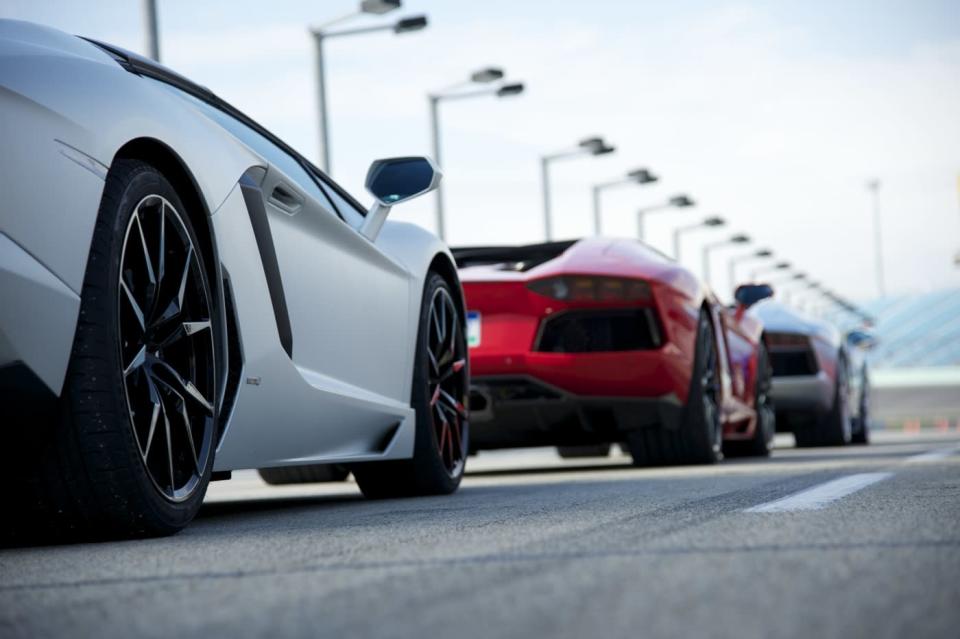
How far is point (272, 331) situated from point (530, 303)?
352 cm

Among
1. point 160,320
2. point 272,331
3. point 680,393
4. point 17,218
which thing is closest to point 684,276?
point 680,393

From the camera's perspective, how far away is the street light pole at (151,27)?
1401 centimetres

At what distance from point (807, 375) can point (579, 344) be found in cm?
616

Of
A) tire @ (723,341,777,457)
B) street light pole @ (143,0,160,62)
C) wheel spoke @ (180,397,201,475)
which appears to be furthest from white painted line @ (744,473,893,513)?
street light pole @ (143,0,160,62)

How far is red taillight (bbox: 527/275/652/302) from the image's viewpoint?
7895 millimetres

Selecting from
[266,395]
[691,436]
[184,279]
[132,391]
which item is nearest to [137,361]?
[132,391]

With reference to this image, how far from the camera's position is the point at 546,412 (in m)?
8.05

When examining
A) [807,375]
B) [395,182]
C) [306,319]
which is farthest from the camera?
[807,375]

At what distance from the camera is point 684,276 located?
27.9 feet

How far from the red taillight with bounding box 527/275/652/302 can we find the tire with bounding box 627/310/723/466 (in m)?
0.80

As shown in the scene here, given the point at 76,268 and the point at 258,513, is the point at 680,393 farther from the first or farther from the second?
the point at 76,268

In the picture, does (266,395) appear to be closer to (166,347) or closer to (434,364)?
(166,347)

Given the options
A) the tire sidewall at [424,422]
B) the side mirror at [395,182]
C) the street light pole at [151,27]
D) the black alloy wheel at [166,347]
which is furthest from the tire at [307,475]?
the street light pole at [151,27]

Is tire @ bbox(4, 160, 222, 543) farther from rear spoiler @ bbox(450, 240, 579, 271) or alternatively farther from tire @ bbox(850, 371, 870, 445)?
tire @ bbox(850, 371, 870, 445)
